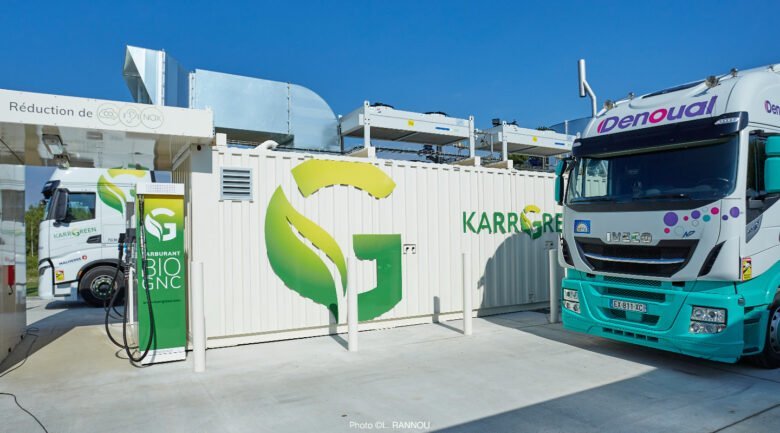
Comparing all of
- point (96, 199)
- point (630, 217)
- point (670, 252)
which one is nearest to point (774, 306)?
point (670, 252)

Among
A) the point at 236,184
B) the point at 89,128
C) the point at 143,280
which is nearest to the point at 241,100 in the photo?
the point at 236,184

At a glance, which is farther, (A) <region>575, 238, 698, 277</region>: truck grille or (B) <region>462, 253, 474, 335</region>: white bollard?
(B) <region>462, 253, 474, 335</region>: white bollard

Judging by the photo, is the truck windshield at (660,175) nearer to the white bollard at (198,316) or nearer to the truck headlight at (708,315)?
the truck headlight at (708,315)

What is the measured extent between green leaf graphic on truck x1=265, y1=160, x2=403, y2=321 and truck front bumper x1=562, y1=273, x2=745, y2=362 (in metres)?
2.80

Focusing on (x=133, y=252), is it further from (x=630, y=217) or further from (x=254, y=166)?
(x=630, y=217)

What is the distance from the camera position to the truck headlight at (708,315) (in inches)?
198

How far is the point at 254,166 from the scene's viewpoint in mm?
7031

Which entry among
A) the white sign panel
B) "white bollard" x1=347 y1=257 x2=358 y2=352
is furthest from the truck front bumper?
the white sign panel

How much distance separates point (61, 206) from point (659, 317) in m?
11.3

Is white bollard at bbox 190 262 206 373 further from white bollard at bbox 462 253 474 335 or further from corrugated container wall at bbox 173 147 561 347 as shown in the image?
white bollard at bbox 462 253 474 335

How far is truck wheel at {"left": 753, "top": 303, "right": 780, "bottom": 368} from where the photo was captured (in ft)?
17.9

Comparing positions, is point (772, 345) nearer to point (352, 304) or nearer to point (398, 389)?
point (398, 389)

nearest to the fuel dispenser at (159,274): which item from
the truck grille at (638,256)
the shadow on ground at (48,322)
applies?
the shadow on ground at (48,322)

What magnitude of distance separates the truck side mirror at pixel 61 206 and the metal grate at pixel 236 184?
610 centimetres
